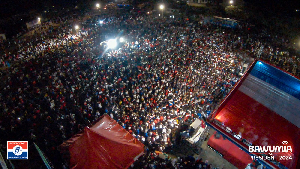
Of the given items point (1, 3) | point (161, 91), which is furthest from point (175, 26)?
point (1, 3)

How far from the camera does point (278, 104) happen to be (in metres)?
6.86

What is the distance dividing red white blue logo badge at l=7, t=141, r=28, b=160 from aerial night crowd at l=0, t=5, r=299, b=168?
1.83ft

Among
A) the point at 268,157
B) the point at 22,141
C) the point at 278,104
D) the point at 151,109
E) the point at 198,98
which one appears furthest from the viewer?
the point at 198,98

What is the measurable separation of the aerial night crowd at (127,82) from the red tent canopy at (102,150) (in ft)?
4.94

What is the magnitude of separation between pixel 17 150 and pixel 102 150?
441 centimetres

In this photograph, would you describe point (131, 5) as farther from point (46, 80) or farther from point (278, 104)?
point (278, 104)

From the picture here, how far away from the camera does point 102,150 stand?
5.57m

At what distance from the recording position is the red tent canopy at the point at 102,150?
5374mm

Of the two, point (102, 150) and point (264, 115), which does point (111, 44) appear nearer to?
point (102, 150)

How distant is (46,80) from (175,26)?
1556 cm

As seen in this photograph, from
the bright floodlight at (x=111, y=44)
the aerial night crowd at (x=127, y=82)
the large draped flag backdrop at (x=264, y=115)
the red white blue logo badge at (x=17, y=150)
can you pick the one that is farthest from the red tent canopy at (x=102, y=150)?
the bright floodlight at (x=111, y=44)

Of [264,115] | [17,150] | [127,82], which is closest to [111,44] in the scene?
[127,82]

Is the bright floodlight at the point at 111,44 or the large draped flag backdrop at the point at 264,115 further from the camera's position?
the bright floodlight at the point at 111,44

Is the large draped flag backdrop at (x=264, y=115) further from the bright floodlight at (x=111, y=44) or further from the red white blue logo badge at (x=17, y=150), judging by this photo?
the bright floodlight at (x=111, y=44)
